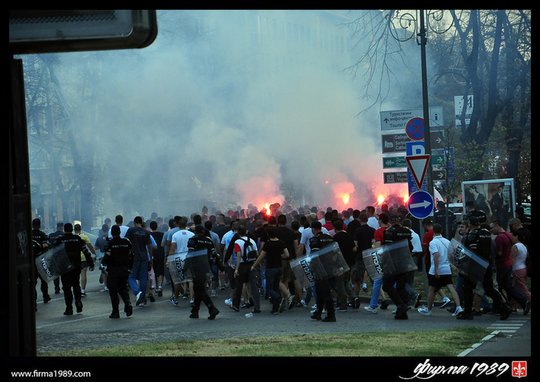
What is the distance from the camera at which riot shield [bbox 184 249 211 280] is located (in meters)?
13.7

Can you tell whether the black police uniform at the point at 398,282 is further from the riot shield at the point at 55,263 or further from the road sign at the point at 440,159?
the road sign at the point at 440,159

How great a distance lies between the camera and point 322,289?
13289 millimetres

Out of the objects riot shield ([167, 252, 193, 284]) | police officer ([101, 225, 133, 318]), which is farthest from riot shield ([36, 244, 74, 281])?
riot shield ([167, 252, 193, 284])

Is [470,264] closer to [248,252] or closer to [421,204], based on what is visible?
[421,204]

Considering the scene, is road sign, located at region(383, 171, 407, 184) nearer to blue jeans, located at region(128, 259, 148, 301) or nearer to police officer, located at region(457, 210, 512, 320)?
blue jeans, located at region(128, 259, 148, 301)

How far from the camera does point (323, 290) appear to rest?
1327 centimetres

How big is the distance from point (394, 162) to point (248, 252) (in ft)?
17.3

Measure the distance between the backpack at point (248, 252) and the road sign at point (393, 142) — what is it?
545 centimetres

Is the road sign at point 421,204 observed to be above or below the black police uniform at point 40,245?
above

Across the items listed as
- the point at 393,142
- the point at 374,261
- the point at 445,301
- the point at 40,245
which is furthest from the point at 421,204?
the point at 40,245

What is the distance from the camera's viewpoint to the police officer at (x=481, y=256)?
13.0 meters

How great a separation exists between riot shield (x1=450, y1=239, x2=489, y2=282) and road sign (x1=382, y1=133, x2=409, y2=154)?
6.47 m

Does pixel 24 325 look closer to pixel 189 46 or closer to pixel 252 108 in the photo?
pixel 189 46

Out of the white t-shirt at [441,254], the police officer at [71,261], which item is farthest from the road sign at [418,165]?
the police officer at [71,261]
